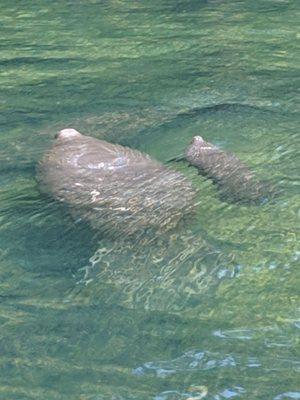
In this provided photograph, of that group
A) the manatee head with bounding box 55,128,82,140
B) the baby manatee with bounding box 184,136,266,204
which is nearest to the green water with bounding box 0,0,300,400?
the baby manatee with bounding box 184,136,266,204

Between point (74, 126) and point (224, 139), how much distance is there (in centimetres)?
151

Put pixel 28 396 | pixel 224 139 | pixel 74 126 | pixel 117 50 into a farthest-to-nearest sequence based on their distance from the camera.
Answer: pixel 117 50 → pixel 74 126 → pixel 224 139 → pixel 28 396

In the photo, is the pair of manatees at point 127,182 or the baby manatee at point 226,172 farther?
the baby manatee at point 226,172

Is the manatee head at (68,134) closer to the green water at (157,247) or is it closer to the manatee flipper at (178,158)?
the green water at (157,247)

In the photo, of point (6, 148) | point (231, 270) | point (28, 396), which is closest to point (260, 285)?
point (231, 270)

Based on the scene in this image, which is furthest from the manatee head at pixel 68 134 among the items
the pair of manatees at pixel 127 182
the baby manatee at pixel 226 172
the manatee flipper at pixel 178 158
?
the baby manatee at pixel 226 172

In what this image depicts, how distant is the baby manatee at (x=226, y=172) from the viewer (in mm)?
7953

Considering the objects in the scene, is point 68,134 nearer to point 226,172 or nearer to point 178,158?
point 178,158

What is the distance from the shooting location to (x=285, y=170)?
8414 millimetres

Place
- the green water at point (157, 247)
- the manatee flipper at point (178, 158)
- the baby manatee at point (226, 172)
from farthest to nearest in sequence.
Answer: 1. the manatee flipper at point (178, 158)
2. the baby manatee at point (226, 172)
3. the green water at point (157, 247)

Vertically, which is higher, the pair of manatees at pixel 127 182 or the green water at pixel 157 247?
the pair of manatees at pixel 127 182

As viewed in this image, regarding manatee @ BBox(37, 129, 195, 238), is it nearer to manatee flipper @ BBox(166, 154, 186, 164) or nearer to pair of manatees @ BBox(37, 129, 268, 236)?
pair of manatees @ BBox(37, 129, 268, 236)

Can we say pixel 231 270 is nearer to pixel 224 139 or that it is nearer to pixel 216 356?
pixel 216 356

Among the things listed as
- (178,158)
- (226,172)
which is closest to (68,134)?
(178,158)
